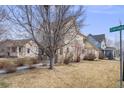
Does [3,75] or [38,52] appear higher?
[38,52]

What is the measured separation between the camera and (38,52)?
657 centimetres

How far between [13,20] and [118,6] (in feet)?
8.16

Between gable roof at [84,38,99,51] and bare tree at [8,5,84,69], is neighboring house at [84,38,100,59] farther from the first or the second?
bare tree at [8,5,84,69]

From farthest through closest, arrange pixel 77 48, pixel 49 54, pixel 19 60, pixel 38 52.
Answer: pixel 77 48 < pixel 49 54 < pixel 38 52 < pixel 19 60

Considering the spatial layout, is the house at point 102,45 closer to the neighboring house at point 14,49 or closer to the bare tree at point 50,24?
the bare tree at point 50,24

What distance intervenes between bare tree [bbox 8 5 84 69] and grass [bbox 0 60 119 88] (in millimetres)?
659

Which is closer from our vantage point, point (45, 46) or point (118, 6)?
point (118, 6)

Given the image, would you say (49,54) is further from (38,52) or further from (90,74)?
(90,74)

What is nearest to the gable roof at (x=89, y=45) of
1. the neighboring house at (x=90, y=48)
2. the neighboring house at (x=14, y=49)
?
the neighboring house at (x=90, y=48)

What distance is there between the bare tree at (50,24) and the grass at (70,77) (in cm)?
66

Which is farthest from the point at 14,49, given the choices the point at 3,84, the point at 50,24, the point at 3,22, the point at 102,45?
the point at 102,45

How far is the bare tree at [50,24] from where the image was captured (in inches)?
247

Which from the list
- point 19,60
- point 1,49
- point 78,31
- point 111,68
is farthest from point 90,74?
point 1,49

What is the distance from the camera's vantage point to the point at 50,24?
22.0ft
